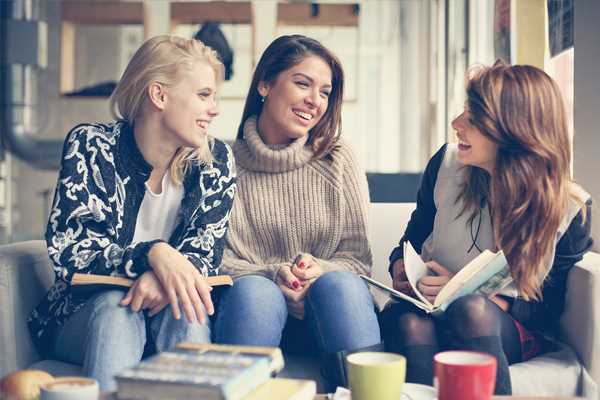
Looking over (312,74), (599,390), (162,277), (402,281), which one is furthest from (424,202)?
(162,277)

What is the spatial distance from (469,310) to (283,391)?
608mm

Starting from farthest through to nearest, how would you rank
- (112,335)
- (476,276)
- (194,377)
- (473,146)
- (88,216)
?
(473,146) → (88,216) → (476,276) → (112,335) → (194,377)

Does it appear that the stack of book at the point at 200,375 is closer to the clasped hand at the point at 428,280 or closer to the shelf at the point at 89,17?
the clasped hand at the point at 428,280

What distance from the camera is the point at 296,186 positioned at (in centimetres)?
187

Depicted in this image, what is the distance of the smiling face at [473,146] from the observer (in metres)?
1.68

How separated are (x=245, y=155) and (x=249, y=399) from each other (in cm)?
106

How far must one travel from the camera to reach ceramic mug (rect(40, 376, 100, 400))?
88 centimetres

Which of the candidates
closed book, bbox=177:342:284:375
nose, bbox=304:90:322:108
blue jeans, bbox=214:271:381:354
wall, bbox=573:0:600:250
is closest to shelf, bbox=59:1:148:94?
nose, bbox=304:90:322:108

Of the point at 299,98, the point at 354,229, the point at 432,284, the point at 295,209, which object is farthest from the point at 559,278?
the point at 299,98

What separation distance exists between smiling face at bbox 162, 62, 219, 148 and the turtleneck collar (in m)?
0.19

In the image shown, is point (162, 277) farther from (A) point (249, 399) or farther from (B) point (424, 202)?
(B) point (424, 202)

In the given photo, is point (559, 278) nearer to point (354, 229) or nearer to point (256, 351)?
point (354, 229)

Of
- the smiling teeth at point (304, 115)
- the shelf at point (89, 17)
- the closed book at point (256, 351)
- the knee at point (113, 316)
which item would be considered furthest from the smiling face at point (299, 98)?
the shelf at point (89, 17)

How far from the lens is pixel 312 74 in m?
1.89
